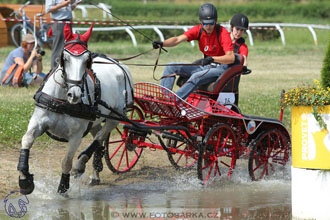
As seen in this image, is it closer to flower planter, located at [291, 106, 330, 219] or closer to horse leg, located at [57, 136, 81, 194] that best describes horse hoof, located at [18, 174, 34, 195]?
horse leg, located at [57, 136, 81, 194]

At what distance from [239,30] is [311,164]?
3.15 m

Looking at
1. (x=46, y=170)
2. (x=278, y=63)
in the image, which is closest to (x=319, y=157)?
(x=46, y=170)

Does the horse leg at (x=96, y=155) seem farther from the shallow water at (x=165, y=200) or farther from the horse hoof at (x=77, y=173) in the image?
the shallow water at (x=165, y=200)

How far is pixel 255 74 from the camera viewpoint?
1767 centimetres

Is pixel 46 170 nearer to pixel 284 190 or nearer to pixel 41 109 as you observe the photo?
pixel 41 109

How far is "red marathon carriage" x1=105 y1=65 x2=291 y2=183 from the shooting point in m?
7.70

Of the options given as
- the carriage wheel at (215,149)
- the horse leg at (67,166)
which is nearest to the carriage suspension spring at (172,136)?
the carriage wheel at (215,149)

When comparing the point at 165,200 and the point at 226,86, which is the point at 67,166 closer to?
the point at 165,200

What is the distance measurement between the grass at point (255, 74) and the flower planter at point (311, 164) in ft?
15.4

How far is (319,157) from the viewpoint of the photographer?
6090mm

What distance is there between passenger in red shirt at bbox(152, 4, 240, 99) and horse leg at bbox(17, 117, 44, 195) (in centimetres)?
191

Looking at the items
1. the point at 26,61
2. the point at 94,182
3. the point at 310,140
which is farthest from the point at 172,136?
the point at 26,61

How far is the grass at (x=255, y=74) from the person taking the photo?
10477 mm

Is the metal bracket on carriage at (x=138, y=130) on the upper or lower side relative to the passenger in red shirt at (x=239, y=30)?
lower
